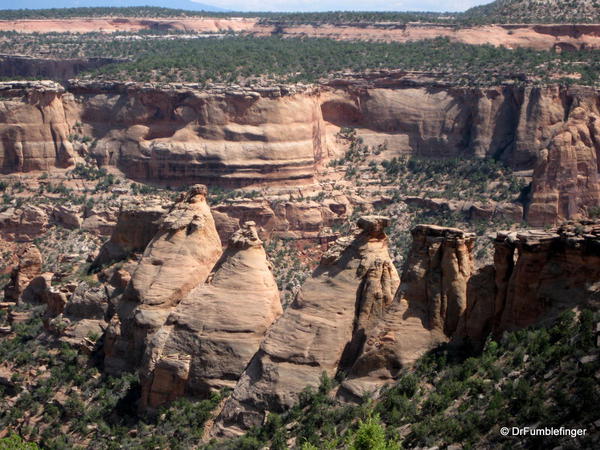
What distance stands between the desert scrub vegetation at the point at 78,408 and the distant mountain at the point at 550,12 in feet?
239

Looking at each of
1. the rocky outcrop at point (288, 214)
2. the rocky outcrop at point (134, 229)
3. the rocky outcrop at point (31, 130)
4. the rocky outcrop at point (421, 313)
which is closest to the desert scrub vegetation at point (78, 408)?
the rocky outcrop at point (134, 229)

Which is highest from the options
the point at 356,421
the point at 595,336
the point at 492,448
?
the point at 595,336

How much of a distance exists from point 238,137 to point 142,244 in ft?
106

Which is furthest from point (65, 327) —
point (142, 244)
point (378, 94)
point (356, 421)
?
point (378, 94)

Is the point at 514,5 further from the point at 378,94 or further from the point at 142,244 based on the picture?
Result: the point at 142,244

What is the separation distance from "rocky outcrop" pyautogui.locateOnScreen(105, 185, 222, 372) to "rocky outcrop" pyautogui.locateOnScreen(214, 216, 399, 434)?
715cm

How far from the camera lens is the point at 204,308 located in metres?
39.4

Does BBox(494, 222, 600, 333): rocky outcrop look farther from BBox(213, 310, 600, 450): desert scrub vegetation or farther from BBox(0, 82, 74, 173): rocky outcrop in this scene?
Answer: BBox(0, 82, 74, 173): rocky outcrop

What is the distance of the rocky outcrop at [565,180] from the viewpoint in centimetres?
7144

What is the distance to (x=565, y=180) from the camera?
71438mm

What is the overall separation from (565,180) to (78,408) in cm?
4103

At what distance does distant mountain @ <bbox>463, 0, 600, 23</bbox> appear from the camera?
349 ft

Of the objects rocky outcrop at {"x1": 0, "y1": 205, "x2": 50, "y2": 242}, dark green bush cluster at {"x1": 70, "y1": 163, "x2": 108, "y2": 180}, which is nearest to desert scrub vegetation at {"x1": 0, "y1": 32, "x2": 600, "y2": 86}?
dark green bush cluster at {"x1": 70, "y1": 163, "x2": 108, "y2": 180}

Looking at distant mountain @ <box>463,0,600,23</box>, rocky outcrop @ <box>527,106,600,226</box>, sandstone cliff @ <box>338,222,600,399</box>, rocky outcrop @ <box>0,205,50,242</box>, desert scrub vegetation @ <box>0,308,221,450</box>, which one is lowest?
rocky outcrop @ <box>0,205,50,242</box>
